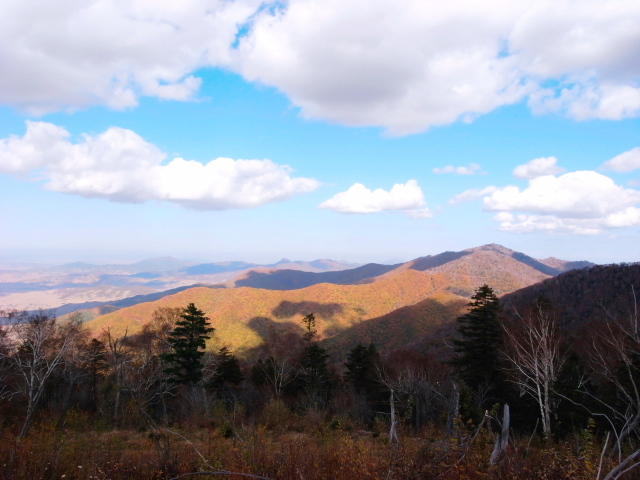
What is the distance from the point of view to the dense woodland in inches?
255

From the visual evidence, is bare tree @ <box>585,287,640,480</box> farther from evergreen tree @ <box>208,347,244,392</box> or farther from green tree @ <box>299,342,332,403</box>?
evergreen tree @ <box>208,347,244,392</box>

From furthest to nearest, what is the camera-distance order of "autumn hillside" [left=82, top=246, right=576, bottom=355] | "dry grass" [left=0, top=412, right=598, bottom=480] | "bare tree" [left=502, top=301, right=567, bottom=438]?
1. "autumn hillside" [left=82, top=246, right=576, bottom=355]
2. "bare tree" [left=502, top=301, right=567, bottom=438]
3. "dry grass" [left=0, top=412, right=598, bottom=480]

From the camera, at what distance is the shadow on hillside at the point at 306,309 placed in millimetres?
117500

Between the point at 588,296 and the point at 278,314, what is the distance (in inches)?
3424

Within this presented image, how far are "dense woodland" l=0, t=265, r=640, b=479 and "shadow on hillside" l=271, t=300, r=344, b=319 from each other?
3062 inches

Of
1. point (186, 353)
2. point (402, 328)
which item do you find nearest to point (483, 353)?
point (186, 353)

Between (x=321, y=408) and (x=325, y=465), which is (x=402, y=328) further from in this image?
(x=325, y=465)

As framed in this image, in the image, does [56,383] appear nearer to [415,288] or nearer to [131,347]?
[131,347]

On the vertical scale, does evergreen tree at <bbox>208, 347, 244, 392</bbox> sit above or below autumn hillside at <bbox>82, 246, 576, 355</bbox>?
above

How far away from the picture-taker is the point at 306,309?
399 ft

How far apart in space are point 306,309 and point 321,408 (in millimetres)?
96516

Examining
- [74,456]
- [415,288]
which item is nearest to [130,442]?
[74,456]

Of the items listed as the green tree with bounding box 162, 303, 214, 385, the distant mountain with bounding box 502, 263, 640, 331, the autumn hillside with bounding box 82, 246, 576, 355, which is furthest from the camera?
the autumn hillside with bounding box 82, 246, 576, 355

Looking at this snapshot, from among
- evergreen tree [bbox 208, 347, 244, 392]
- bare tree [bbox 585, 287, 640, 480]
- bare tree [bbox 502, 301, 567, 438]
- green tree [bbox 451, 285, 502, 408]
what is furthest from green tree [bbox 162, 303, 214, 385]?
bare tree [bbox 585, 287, 640, 480]
